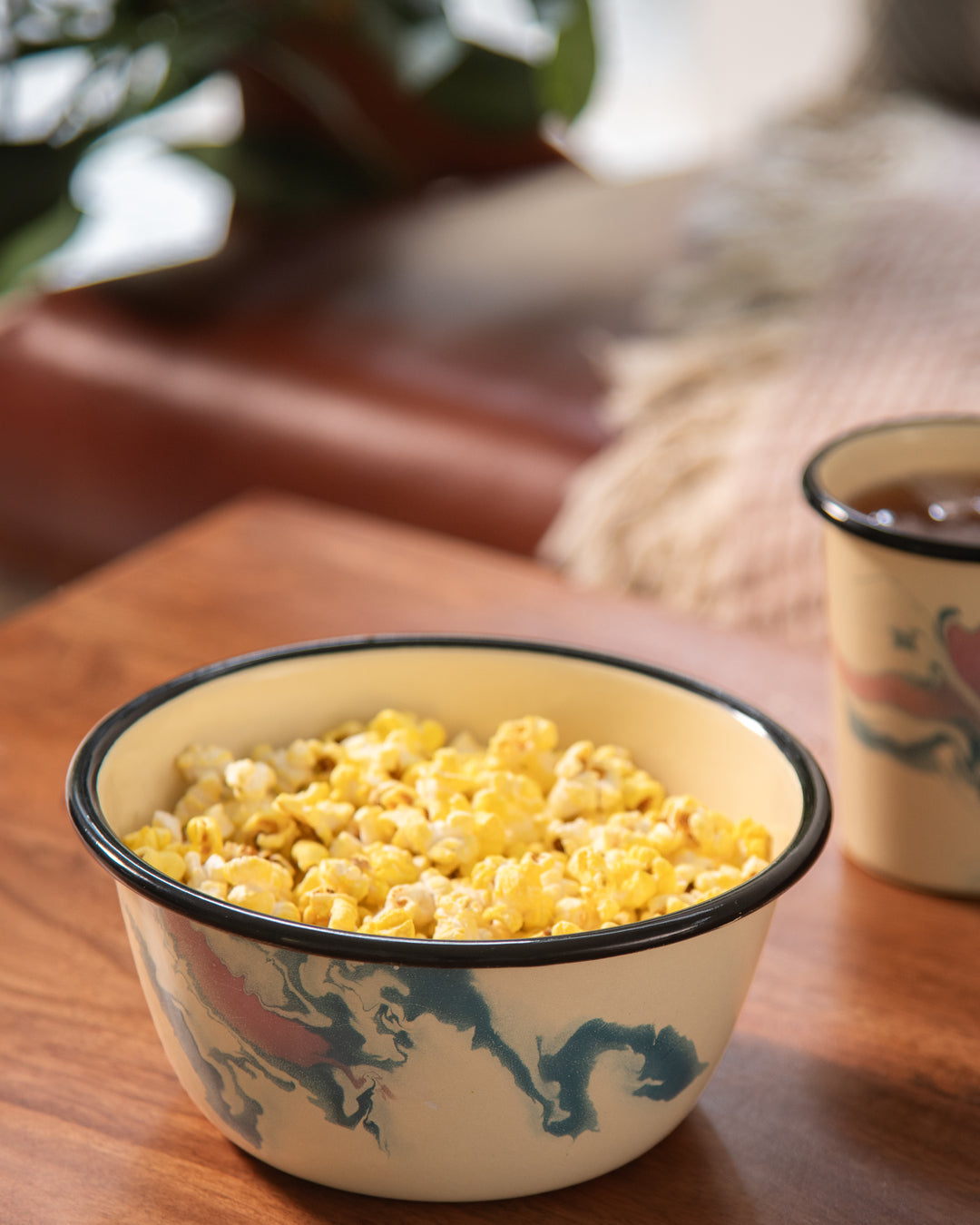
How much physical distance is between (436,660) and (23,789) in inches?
8.4

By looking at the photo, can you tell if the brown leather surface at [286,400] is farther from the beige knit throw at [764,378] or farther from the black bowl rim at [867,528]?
the black bowl rim at [867,528]

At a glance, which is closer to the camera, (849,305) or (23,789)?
(23,789)

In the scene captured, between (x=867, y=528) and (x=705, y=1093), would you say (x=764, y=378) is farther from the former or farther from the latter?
(x=705, y=1093)

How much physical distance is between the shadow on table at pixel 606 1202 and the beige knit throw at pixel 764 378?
0.58 metres

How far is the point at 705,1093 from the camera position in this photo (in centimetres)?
44

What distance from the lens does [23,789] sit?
60 cm

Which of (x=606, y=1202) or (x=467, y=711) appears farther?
(x=467, y=711)

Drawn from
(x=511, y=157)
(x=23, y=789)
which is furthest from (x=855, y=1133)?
(x=511, y=157)

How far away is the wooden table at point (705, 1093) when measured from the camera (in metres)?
0.39

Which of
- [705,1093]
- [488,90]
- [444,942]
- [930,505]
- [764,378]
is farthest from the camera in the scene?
[488,90]

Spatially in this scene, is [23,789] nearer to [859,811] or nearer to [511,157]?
[859,811]

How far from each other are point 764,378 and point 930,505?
0.64 meters

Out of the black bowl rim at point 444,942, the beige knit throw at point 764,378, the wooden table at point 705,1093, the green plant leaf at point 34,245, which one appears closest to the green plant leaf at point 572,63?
the beige knit throw at point 764,378

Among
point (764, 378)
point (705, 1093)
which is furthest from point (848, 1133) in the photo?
point (764, 378)
